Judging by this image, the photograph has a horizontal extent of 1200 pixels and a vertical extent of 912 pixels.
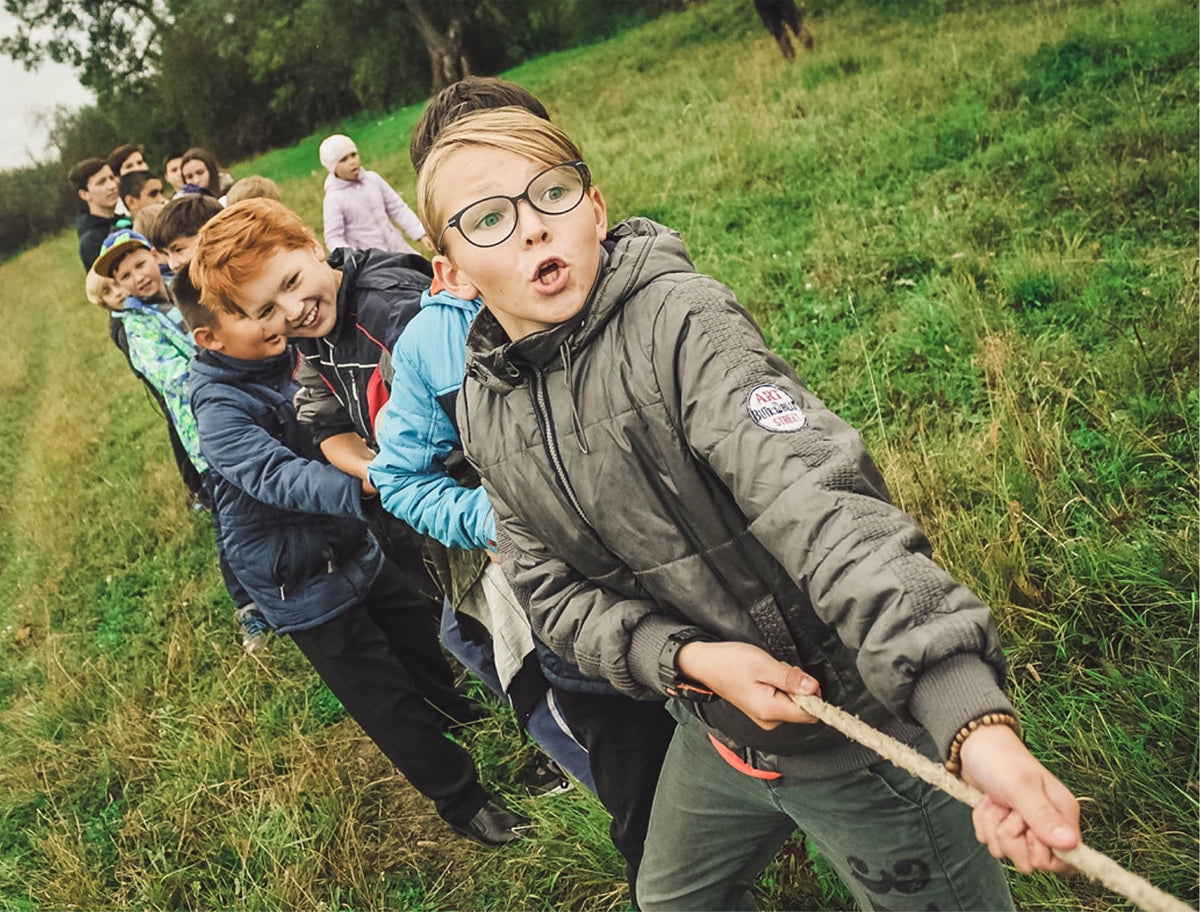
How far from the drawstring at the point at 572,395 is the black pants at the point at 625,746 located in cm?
95

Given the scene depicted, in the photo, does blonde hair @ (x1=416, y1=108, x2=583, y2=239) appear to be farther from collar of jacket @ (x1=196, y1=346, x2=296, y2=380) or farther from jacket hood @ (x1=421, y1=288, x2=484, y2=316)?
collar of jacket @ (x1=196, y1=346, x2=296, y2=380)

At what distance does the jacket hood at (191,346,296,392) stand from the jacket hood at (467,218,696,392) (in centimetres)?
177

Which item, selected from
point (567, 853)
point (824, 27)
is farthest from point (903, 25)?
point (567, 853)

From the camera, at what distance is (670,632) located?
1.39 meters

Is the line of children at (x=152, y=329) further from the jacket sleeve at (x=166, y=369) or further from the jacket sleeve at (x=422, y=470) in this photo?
the jacket sleeve at (x=422, y=470)

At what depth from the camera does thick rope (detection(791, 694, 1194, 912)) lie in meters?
0.69

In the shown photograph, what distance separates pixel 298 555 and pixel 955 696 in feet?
8.59

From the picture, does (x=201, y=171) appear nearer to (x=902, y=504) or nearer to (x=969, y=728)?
(x=902, y=504)

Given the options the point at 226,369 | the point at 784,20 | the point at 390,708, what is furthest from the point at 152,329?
the point at 784,20

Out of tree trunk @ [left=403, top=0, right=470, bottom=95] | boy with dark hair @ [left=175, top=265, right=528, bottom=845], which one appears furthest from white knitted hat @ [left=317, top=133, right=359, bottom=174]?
tree trunk @ [left=403, top=0, right=470, bottom=95]

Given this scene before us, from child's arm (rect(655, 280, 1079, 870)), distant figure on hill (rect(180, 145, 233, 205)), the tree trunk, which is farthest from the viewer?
the tree trunk

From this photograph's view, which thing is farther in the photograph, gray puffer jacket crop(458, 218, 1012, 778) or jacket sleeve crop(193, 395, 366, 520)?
jacket sleeve crop(193, 395, 366, 520)

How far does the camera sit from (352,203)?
20.2 feet

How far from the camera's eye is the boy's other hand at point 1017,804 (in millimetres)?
779
